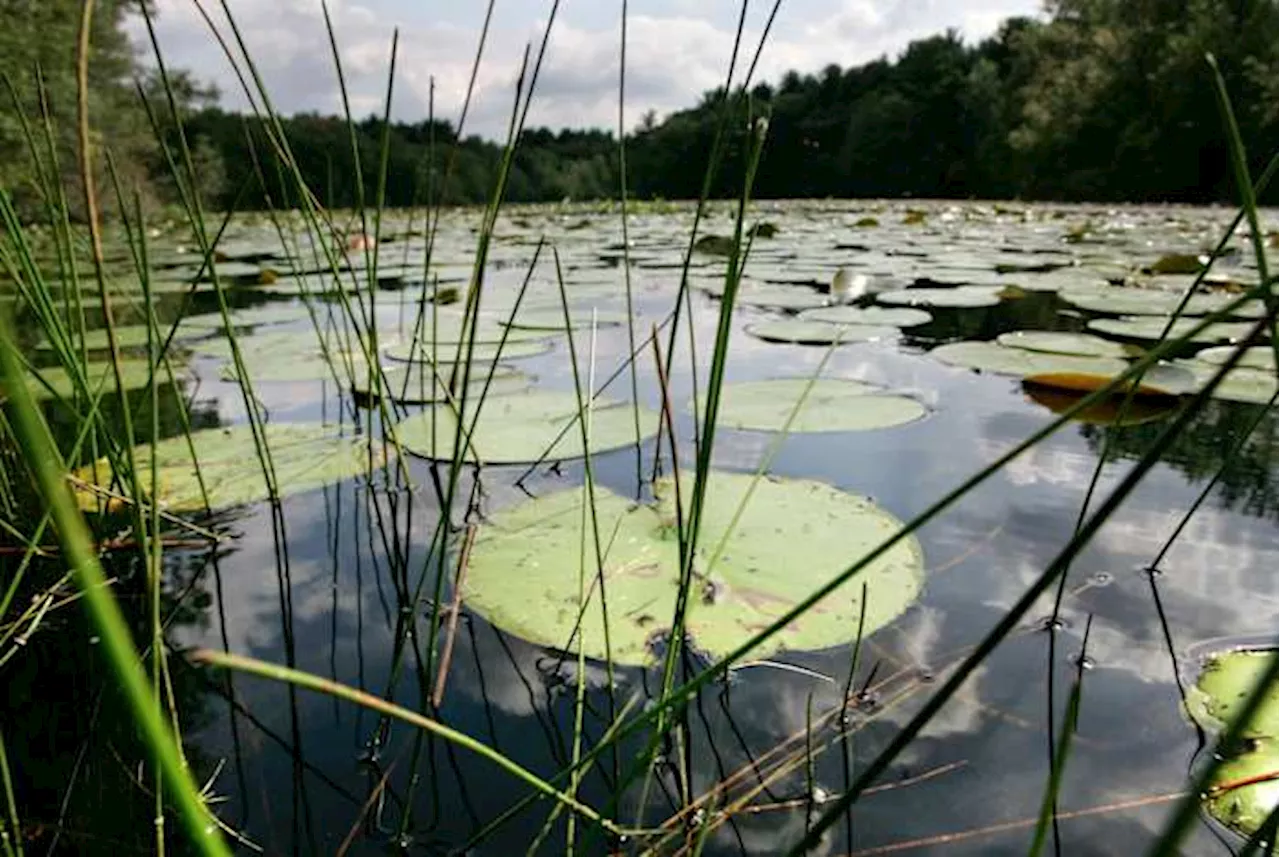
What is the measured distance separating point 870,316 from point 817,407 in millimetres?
825

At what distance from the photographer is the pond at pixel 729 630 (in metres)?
0.44

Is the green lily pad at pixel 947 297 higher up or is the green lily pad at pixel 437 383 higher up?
the green lily pad at pixel 947 297

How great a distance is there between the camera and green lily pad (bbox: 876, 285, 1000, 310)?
2.04 metres

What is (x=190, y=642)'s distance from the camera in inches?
24.4

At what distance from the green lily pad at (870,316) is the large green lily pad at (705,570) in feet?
3.37

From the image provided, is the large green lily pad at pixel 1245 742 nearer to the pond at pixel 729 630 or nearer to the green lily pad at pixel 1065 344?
the pond at pixel 729 630

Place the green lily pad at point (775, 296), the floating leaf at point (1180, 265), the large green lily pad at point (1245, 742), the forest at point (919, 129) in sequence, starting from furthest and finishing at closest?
the forest at point (919, 129) → the floating leaf at point (1180, 265) → the green lily pad at point (775, 296) → the large green lily pad at point (1245, 742)

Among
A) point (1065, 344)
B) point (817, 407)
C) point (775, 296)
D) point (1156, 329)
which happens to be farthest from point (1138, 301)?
point (817, 407)

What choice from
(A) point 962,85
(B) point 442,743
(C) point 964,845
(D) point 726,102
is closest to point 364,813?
(B) point 442,743

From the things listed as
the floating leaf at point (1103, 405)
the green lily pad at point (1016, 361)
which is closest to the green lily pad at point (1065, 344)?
the green lily pad at point (1016, 361)

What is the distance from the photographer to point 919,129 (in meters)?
21.6

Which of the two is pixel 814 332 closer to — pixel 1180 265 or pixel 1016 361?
pixel 1016 361

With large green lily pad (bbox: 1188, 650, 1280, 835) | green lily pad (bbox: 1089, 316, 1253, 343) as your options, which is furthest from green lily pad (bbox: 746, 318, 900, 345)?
large green lily pad (bbox: 1188, 650, 1280, 835)

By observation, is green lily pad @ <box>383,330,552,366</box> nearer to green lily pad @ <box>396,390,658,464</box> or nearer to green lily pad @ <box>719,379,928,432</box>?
green lily pad @ <box>396,390,658,464</box>
